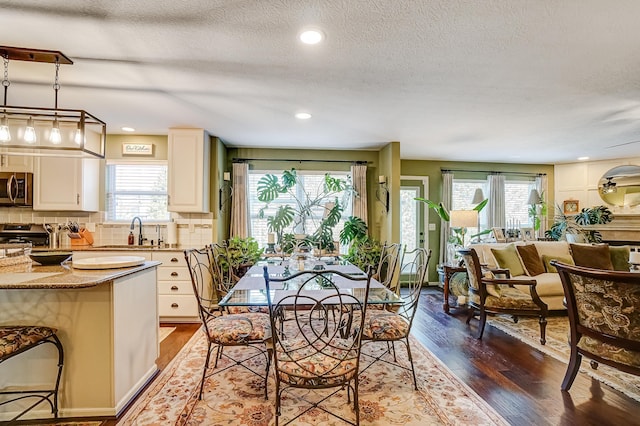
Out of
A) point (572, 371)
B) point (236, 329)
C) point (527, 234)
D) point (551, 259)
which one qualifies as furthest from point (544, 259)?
point (236, 329)

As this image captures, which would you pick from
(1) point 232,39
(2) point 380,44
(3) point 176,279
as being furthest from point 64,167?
(2) point 380,44

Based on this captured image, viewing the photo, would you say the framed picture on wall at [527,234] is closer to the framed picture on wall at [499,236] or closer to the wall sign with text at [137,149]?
the framed picture on wall at [499,236]

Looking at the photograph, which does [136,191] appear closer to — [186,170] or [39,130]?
[186,170]

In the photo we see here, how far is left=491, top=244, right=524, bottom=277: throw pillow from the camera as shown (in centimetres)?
444

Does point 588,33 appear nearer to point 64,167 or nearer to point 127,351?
point 127,351

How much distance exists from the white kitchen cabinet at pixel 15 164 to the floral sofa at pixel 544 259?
588cm

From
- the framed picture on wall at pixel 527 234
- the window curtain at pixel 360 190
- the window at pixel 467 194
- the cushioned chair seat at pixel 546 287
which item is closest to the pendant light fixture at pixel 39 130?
the window curtain at pixel 360 190

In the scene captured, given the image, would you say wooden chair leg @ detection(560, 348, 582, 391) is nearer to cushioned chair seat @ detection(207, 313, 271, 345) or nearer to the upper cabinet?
cushioned chair seat @ detection(207, 313, 271, 345)

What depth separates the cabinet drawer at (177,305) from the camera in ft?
13.6

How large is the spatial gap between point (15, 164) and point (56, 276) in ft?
10.1

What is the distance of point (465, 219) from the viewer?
16.3ft

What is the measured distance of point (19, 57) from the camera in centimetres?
232

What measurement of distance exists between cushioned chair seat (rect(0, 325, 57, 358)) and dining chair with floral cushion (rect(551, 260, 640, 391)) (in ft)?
11.4

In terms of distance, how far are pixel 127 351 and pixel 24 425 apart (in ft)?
2.18
